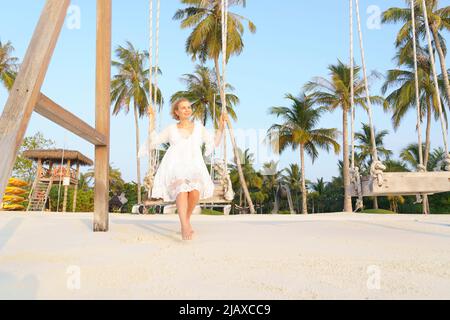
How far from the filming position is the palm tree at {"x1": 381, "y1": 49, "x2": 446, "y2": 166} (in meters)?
21.4

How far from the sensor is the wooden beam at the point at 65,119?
1.87 m

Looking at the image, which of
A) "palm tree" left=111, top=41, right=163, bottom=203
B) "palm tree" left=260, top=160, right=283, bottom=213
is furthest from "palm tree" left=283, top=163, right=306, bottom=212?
"palm tree" left=111, top=41, right=163, bottom=203

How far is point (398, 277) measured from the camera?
1.63 metres

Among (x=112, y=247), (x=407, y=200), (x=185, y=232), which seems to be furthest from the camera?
(x=407, y=200)

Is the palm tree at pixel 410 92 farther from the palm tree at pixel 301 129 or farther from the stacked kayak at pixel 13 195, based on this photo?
the stacked kayak at pixel 13 195

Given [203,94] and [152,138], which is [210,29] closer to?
[203,94]

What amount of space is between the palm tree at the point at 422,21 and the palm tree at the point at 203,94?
36.8ft

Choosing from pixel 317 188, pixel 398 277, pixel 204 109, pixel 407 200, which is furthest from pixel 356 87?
pixel 398 277

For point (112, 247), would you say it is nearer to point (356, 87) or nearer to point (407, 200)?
point (356, 87)

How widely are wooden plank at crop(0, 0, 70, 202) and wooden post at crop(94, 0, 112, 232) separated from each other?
1.72m

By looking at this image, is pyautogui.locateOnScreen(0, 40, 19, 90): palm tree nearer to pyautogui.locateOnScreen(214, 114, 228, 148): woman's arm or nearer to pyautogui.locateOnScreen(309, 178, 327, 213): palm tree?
pyautogui.locateOnScreen(214, 114, 228, 148): woman's arm

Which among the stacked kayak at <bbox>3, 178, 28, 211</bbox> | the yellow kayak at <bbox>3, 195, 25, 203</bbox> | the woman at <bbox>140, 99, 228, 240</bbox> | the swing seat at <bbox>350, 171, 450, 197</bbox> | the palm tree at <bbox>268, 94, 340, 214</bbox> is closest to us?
the woman at <bbox>140, 99, 228, 240</bbox>
